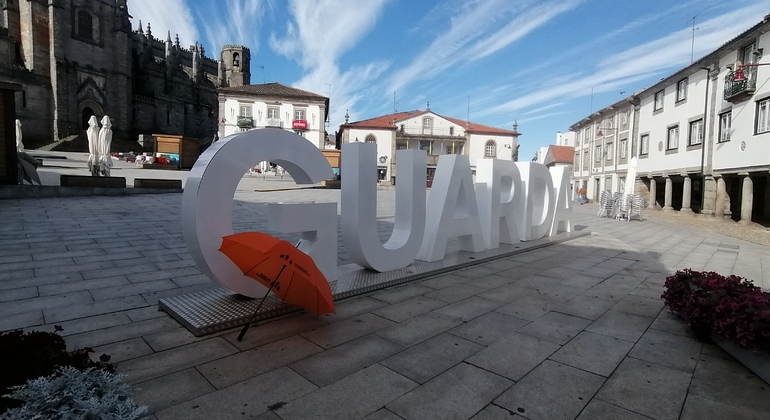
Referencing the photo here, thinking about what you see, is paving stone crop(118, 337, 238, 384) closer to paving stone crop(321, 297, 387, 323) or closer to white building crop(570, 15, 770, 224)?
paving stone crop(321, 297, 387, 323)

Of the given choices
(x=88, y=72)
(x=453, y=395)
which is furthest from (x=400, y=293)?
(x=88, y=72)

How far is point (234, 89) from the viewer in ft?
154

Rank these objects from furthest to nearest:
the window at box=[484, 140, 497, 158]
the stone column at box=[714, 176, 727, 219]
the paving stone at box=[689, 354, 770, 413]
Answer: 1. the window at box=[484, 140, 497, 158]
2. the stone column at box=[714, 176, 727, 219]
3. the paving stone at box=[689, 354, 770, 413]

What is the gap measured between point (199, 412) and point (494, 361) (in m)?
2.27

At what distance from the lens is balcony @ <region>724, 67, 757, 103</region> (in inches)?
755

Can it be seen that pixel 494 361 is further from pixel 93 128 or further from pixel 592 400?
pixel 93 128

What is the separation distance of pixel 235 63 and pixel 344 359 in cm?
7671

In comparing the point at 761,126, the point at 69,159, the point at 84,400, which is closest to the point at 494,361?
→ the point at 84,400

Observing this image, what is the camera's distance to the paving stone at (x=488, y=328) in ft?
12.3

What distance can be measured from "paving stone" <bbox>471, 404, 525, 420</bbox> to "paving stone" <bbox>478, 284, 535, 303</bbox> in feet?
8.12

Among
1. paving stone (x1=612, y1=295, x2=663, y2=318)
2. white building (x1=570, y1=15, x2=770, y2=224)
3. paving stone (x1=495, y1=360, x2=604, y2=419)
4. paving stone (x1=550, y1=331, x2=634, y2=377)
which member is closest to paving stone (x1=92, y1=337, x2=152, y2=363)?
paving stone (x1=495, y1=360, x2=604, y2=419)

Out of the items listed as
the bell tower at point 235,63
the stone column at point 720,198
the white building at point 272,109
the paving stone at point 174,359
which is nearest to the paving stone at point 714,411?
the paving stone at point 174,359

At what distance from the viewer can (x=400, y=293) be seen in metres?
5.15

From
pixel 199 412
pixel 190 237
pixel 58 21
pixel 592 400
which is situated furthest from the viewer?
pixel 58 21
